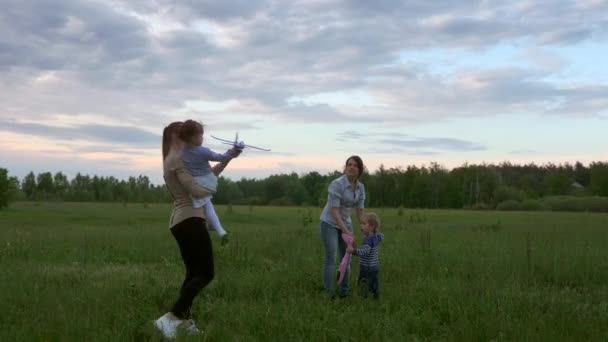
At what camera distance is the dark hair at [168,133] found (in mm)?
5738

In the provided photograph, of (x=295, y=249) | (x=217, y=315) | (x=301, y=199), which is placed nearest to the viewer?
(x=217, y=315)

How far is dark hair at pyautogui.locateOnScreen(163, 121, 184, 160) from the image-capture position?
5738 mm

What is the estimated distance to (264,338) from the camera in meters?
5.65

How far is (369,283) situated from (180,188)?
121 inches

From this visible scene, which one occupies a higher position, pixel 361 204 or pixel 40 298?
pixel 361 204

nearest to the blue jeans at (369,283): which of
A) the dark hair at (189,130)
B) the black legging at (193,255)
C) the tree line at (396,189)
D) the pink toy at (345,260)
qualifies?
the pink toy at (345,260)

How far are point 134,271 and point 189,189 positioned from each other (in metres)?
4.49

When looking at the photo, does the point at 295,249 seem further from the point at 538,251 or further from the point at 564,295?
the point at 564,295

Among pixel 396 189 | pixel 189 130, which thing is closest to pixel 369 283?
pixel 189 130

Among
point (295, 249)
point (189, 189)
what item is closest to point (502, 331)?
point (189, 189)

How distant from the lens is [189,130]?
560cm

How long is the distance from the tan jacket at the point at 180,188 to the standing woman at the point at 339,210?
225 centimetres

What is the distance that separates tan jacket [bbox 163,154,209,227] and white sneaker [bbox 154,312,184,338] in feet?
3.26

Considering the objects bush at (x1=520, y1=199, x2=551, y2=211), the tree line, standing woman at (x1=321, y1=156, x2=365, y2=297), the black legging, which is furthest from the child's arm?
the tree line
